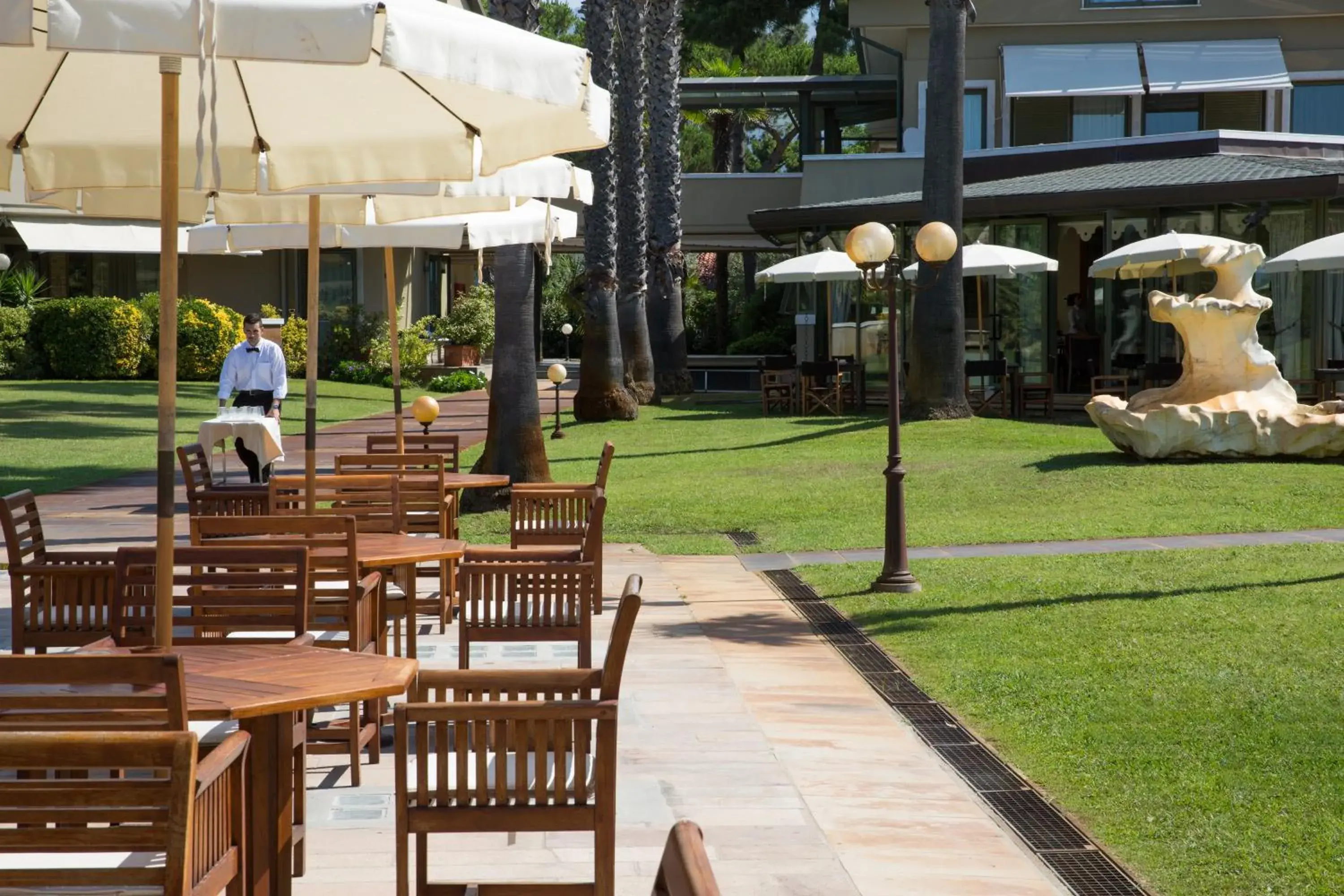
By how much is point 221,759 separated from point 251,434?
10783 millimetres

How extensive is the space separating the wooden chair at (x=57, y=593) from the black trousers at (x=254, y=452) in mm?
8018

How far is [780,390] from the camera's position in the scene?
2778 cm

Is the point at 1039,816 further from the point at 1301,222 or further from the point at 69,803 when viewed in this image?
the point at 1301,222

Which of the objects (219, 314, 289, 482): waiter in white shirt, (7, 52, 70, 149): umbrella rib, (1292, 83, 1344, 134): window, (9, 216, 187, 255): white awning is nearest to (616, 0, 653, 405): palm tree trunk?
(9, 216, 187, 255): white awning

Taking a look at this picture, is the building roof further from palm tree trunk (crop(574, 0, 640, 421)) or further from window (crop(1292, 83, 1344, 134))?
window (crop(1292, 83, 1344, 134))

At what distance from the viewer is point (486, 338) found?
38.7 m

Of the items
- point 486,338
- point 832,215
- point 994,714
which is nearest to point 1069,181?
point 832,215

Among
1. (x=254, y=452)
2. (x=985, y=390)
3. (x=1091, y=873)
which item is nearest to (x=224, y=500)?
(x=1091, y=873)

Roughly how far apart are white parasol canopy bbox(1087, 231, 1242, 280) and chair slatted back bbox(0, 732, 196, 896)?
17324 millimetres

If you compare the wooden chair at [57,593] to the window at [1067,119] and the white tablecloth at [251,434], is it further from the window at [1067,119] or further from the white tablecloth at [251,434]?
the window at [1067,119]

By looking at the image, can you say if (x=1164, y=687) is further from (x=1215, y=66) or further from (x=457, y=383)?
(x=457, y=383)

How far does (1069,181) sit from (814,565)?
55.3 feet

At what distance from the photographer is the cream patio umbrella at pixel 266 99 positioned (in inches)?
172

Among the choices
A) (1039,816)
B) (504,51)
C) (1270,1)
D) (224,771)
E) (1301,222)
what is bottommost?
(1039,816)
